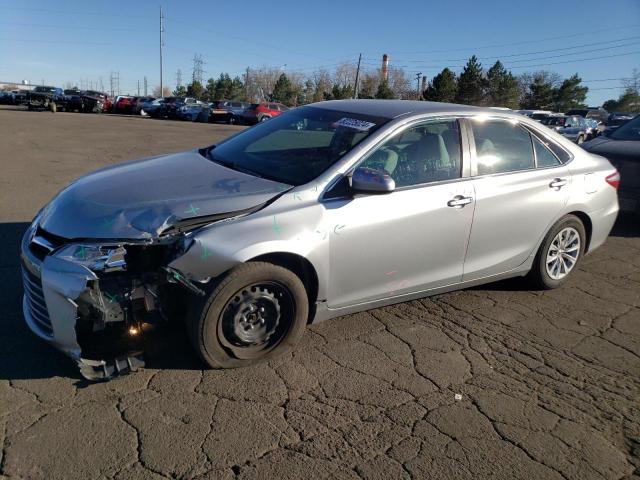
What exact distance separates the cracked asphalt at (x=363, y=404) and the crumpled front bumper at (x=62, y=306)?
167mm

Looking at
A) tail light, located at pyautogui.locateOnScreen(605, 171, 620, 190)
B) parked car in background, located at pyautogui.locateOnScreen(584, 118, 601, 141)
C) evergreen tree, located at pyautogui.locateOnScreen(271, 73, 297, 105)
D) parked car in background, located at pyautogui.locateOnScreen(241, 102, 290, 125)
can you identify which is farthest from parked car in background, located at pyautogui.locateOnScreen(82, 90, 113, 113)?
evergreen tree, located at pyautogui.locateOnScreen(271, 73, 297, 105)

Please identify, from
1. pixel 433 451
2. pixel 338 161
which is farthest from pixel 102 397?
pixel 338 161

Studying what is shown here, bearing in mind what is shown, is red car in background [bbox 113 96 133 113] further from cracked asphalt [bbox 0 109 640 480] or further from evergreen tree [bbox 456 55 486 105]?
cracked asphalt [bbox 0 109 640 480]

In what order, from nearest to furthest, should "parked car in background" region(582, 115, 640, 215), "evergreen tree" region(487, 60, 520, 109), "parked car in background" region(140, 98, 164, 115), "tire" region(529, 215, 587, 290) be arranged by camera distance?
"tire" region(529, 215, 587, 290) < "parked car in background" region(582, 115, 640, 215) < "parked car in background" region(140, 98, 164, 115) < "evergreen tree" region(487, 60, 520, 109)

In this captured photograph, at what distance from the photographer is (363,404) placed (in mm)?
3010

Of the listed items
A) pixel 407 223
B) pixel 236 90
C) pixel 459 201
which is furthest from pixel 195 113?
pixel 236 90

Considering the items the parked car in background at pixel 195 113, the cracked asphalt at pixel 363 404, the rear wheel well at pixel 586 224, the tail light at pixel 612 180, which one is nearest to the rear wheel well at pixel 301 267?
the cracked asphalt at pixel 363 404

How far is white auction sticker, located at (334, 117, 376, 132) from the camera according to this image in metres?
3.77

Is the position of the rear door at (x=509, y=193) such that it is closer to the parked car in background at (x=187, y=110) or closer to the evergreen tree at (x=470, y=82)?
the parked car in background at (x=187, y=110)

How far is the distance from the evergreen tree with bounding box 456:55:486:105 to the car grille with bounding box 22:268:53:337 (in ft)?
182

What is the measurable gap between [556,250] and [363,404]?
2803mm

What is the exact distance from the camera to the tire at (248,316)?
119 inches

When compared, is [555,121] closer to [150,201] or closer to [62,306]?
[150,201]

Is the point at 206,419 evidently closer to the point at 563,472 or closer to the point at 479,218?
the point at 563,472
